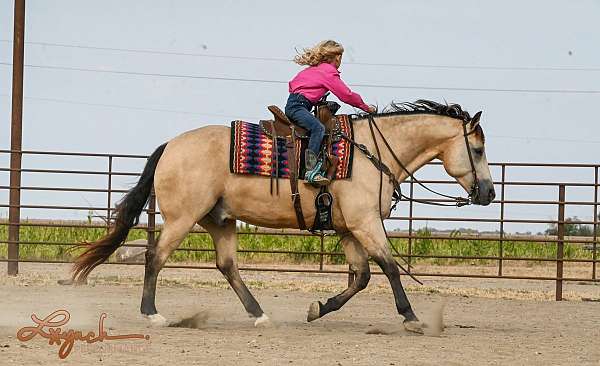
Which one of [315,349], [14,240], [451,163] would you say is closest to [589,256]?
[14,240]

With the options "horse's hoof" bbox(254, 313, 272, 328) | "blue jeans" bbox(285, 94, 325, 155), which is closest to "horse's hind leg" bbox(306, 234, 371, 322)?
"horse's hoof" bbox(254, 313, 272, 328)

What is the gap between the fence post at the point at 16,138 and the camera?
14711mm

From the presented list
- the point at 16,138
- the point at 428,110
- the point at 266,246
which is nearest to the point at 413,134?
the point at 428,110

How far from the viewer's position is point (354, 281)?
9.39 metres

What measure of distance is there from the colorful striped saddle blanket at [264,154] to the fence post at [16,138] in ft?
20.0

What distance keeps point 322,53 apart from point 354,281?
1.91m

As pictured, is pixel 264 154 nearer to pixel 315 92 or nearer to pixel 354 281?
pixel 315 92

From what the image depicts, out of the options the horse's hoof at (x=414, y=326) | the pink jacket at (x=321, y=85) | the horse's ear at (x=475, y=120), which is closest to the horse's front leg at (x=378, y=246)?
the horse's hoof at (x=414, y=326)

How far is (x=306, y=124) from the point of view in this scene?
29.8 feet

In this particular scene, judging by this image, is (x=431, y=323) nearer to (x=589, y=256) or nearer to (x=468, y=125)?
(x=468, y=125)

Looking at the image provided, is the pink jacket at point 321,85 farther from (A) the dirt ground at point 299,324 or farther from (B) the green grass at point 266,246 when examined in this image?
(B) the green grass at point 266,246

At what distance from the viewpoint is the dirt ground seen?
7.29m

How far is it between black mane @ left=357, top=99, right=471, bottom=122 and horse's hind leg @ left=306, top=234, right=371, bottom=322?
3.61ft

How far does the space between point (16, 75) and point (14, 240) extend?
86.5 inches
